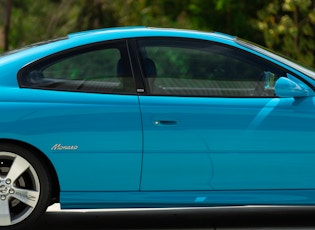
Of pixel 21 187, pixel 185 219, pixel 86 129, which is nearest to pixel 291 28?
pixel 185 219

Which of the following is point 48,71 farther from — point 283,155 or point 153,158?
point 283,155

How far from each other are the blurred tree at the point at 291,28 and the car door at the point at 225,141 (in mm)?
7447

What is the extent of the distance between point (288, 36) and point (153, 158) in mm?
8711

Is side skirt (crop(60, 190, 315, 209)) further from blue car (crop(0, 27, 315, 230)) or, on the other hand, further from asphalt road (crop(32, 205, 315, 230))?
asphalt road (crop(32, 205, 315, 230))

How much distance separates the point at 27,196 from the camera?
261 inches

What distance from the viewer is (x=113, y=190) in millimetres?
6664

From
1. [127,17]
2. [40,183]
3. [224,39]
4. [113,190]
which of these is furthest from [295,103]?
[127,17]

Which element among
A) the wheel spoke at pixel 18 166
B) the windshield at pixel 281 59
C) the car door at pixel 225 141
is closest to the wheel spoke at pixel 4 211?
the wheel spoke at pixel 18 166

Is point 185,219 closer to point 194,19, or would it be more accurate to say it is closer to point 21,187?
point 21,187

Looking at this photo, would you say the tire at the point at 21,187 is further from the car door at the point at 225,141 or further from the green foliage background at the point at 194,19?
the green foliage background at the point at 194,19

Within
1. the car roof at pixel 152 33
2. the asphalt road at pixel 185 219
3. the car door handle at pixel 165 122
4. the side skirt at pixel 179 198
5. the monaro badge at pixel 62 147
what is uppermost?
the car roof at pixel 152 33

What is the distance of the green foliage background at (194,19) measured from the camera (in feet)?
49.3

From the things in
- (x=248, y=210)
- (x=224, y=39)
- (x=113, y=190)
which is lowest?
(x=248, y=210)

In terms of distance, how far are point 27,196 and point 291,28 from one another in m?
8.63
